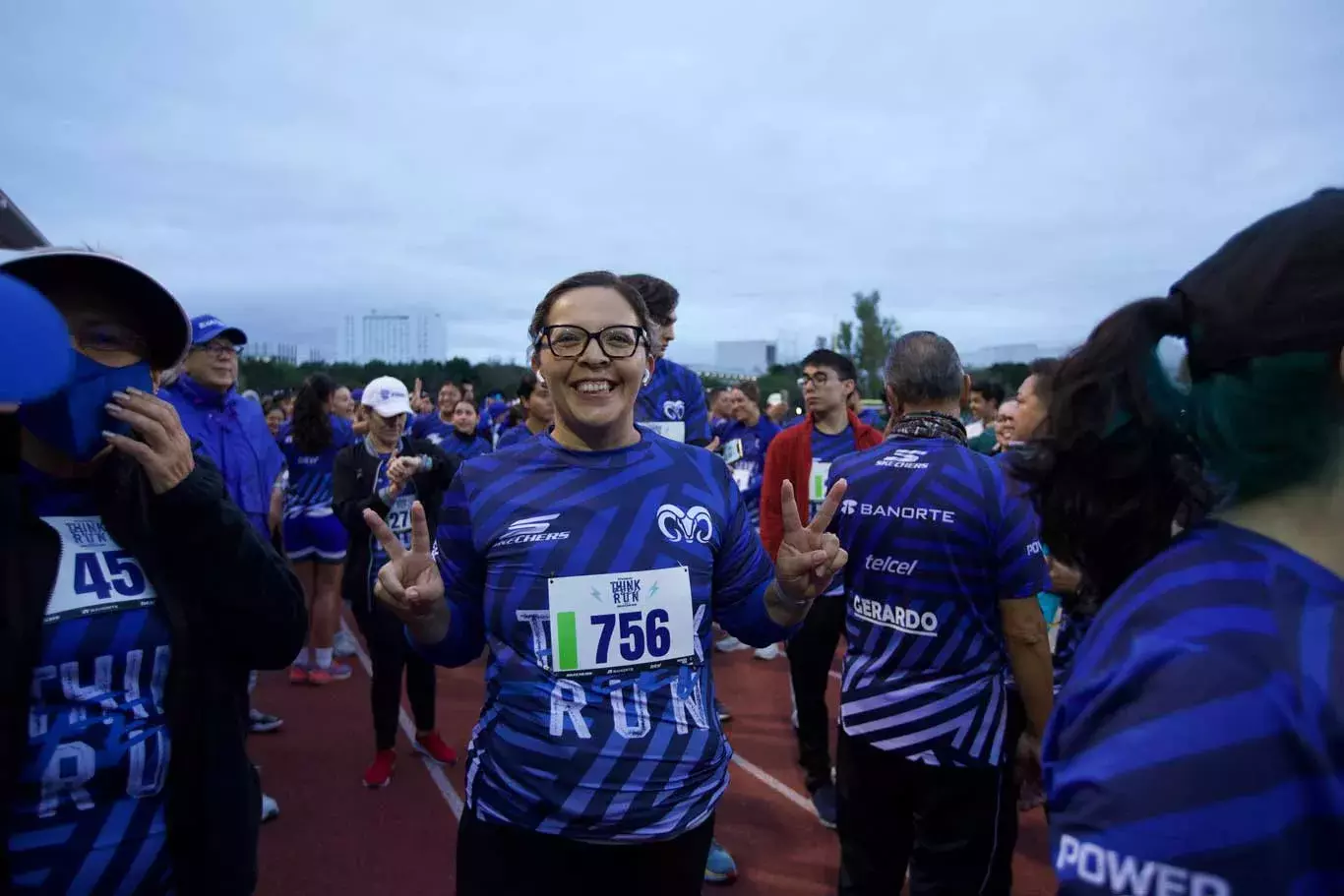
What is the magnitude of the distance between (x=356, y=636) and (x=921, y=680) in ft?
21.0

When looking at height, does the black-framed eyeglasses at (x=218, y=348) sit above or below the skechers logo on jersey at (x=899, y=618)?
above

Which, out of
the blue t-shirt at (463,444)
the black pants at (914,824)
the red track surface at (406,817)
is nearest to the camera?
the black pants at (914,824)

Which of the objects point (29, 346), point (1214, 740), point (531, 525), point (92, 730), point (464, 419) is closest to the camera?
point (1214, 740)

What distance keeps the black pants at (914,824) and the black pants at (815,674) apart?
4.35 ft

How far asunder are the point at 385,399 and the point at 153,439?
3.08 m

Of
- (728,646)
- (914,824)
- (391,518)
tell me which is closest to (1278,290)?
(914,824)

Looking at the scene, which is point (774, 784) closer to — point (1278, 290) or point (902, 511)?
Answer: point (902, 511)

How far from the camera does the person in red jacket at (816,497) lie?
4109mm

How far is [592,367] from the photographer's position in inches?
78.7

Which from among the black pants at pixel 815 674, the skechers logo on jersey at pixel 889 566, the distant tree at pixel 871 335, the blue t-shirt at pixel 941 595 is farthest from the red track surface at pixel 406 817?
the distant tree at pixel 871 335

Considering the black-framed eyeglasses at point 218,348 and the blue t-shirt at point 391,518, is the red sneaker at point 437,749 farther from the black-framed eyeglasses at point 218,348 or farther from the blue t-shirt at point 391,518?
the black-framed eyeglasses at point 218,348

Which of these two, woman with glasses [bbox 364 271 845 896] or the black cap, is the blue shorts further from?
the black cap

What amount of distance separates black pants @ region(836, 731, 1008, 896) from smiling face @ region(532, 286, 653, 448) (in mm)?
1559

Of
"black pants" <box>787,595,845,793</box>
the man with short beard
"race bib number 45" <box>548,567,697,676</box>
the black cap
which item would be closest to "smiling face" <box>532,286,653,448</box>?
"race bib number 45" <box>548,567,697,676</box>
